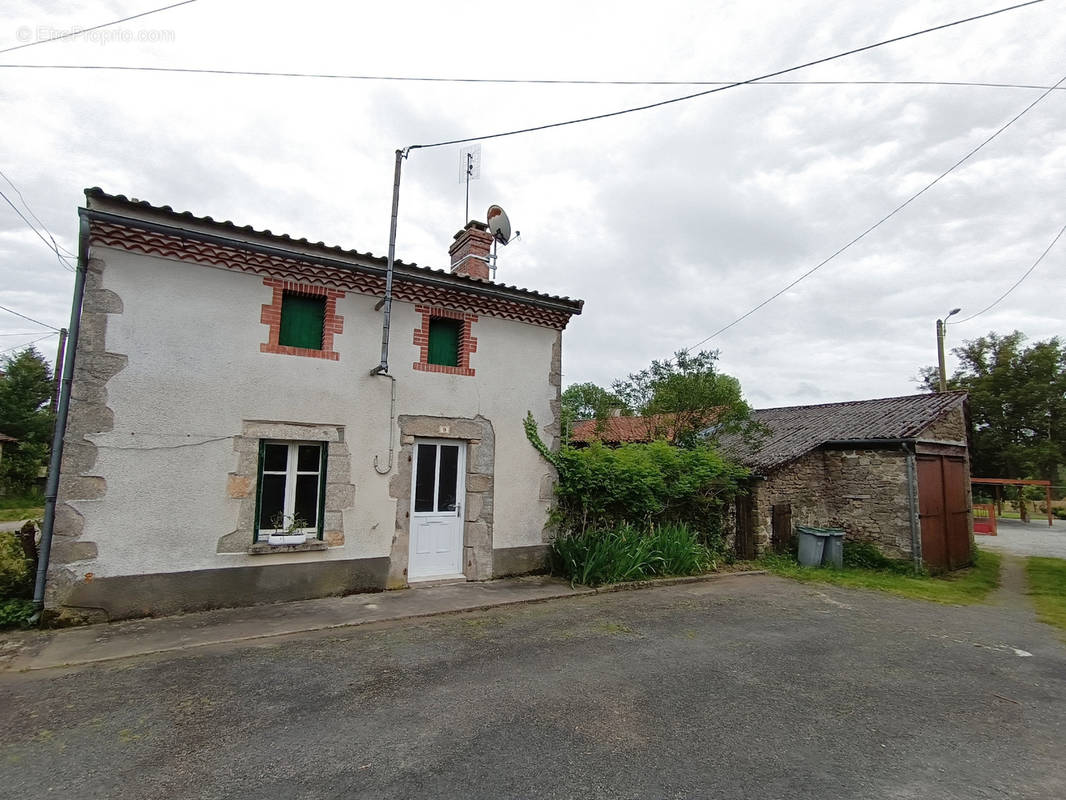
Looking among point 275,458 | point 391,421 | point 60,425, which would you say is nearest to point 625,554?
point 391,421

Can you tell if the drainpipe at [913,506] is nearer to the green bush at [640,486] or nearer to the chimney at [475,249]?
the green bush at [640,486]

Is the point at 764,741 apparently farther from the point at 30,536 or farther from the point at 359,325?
the point at 30,536

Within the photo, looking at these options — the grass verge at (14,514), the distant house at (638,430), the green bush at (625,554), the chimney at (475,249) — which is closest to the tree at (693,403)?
the distant house at (638,430)

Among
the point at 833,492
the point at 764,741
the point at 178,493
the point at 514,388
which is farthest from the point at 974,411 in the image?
the point at 178,493

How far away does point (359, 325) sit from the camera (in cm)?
743

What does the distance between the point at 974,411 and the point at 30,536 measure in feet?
131

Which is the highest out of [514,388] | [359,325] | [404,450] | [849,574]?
[359,325]

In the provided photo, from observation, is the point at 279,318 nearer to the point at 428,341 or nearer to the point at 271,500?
the point at 428,341

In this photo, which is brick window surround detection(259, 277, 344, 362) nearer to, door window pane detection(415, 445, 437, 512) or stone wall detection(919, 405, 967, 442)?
door window pane detection(415, 445, 437, 512)

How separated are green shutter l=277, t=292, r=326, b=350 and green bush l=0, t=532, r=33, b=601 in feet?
11.9

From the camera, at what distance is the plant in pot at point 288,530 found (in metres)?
6.59

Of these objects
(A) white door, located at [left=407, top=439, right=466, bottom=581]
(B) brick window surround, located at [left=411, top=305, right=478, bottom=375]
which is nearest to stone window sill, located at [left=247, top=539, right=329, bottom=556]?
(A) white door, located at [left=407, top=439, right=466, bottom=581]

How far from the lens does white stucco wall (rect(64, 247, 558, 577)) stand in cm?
598

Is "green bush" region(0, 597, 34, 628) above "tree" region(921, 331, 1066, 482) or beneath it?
beneath
